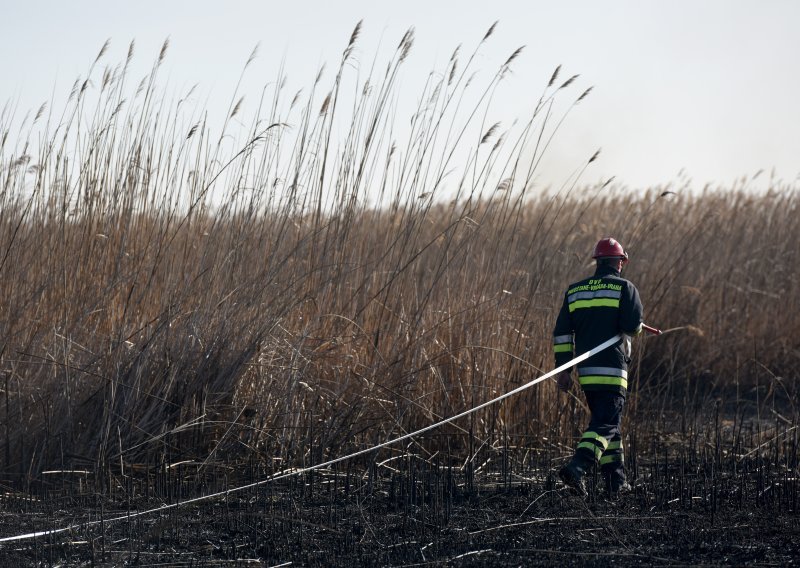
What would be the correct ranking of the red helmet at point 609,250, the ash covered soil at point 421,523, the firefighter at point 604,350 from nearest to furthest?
1. the ash covered soil at point 421,523
2. the firefighter at point 604,350
3. the red helmet at point 609,250

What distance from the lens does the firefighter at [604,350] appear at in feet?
17.5

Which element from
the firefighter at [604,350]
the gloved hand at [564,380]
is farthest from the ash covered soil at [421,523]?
the gloved hand at [564,380]

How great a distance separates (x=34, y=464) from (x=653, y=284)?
5.20 meters

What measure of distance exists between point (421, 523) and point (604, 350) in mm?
1611

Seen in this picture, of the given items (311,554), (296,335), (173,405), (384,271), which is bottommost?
(311,554)

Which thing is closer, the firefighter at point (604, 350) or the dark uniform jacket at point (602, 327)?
the firefighter at point (604, 350)

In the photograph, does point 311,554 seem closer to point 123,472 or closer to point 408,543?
point 408,543

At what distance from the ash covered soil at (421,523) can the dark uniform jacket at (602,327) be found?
57 centimetres

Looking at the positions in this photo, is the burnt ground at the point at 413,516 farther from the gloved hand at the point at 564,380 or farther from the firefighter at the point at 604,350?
the gloved hand at the point at 564,380

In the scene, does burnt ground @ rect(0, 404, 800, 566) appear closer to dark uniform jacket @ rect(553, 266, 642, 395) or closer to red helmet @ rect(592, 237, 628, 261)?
dark uniform jacket @ rect(553, 266, 642, 395)

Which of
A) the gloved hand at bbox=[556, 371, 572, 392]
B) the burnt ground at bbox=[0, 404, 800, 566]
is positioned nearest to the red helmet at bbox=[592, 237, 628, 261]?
the gloved hand at bbox=[556, 371, 572, 392]

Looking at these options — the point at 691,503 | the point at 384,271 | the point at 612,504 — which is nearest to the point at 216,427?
the point at 384,271

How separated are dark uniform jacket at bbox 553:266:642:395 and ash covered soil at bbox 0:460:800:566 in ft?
1.88

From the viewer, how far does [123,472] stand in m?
5.08
